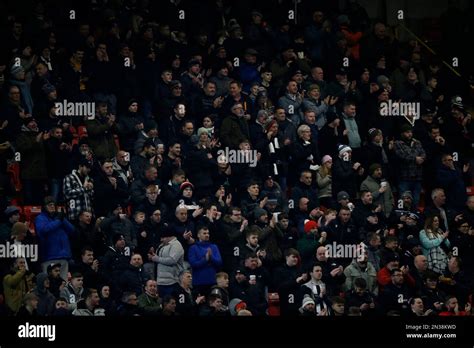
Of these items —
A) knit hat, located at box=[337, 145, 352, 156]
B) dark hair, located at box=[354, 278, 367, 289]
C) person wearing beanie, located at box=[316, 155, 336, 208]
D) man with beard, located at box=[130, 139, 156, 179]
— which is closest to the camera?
dark hair, located at box=[354, 278, 367, 289]

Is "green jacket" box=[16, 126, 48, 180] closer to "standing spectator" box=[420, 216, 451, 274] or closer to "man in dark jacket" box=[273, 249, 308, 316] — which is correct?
"man in dark jacket" box=[273, 249, 308, 316]

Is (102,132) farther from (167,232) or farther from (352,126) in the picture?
(352,126)

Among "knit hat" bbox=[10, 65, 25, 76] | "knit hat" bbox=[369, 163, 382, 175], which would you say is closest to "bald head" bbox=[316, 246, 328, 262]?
"knit hat" bbox=[369, 163, 382, 175]

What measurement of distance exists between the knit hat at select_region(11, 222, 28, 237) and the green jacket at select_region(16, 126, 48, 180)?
0.76 m

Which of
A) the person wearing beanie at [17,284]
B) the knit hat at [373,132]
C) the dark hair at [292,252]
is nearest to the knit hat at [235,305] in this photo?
the dark hair at [292,252]

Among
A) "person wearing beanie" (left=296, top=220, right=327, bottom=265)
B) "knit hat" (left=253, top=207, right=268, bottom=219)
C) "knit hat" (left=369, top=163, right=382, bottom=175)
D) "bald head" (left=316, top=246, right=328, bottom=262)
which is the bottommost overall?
"bald head" (left=316, top=246, right=328, bottom=262)

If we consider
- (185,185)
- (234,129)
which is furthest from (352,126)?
(185,185)

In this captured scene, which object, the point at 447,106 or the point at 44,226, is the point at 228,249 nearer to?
the point at 44,226

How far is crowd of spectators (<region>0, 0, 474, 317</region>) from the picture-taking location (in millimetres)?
21297

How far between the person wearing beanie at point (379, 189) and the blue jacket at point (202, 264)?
2.46 meters

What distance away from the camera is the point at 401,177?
74.3 feet

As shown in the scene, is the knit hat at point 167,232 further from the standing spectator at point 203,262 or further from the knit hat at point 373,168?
the knit hat at point 373,168

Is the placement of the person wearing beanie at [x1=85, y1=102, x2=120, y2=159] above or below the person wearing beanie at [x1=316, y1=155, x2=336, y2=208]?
above

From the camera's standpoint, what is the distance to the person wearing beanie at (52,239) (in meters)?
21.2
